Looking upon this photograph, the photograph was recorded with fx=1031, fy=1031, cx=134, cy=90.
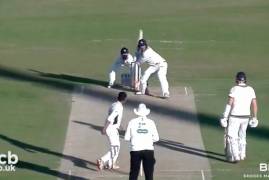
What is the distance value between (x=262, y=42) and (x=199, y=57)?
3355mm

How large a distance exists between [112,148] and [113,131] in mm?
355

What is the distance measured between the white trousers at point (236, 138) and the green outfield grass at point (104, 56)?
0.86 ft

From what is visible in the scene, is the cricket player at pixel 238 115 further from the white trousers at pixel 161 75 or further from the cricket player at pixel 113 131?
the white trousers at pixel 161 75

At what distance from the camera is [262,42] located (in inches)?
1362

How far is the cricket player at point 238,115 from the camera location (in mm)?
20672

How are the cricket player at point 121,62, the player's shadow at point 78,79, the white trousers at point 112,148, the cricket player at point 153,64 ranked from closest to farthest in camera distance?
1. the white trousers at point 112,148
2. the cricket player at point 153,64
3. the cricket player at point 121,62
4. the player's shadow at point 78,79

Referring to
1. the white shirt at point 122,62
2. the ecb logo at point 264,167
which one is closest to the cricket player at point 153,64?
the white shirt at point 122,62

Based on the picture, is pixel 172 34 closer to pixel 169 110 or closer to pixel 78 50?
pixel 78 50

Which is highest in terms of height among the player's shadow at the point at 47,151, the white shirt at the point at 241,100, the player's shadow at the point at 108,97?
the player's shadow at the point at 108,97

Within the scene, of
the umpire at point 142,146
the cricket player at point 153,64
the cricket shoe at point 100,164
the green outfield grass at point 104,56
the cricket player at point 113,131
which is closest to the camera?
the umpire at point 142,146

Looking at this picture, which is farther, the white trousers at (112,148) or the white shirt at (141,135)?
the white trousers at (112,148)

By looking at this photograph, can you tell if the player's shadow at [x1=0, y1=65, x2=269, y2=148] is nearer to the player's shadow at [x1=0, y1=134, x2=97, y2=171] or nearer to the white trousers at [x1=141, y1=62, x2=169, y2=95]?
the white trousers at [x1=141, y1=62, x2=169, y2=95]

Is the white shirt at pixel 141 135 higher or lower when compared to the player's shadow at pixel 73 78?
lower

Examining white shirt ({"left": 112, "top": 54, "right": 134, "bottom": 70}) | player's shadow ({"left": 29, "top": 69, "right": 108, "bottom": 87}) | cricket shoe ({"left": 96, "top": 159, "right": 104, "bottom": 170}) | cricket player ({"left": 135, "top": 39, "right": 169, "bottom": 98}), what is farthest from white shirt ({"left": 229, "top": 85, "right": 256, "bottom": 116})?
player's shadow ({"left": 29, "top": 69, "right": 108, "bottom": 87})
